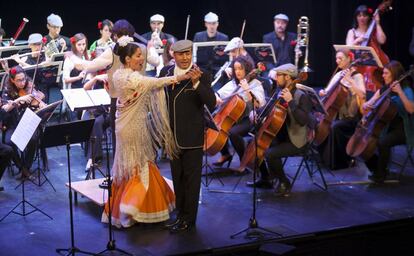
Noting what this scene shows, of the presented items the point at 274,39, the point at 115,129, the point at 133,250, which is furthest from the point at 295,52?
the point at 133,250

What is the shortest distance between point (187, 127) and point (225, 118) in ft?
5.12

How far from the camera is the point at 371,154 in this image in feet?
26.5

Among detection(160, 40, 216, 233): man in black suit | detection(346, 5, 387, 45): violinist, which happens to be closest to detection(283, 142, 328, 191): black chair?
detection(160, 40, 216, 233): man in black suit

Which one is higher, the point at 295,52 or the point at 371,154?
the point at 295,52

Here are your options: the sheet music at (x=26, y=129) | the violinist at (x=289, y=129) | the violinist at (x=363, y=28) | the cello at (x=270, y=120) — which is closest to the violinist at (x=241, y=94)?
the cello at (x=270, y=120)

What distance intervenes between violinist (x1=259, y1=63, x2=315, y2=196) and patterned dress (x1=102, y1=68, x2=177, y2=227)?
145 centimetres

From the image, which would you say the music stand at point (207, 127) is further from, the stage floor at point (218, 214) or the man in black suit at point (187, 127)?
the man in black suit at point (187, 127)

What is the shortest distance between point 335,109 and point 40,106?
3266 mm

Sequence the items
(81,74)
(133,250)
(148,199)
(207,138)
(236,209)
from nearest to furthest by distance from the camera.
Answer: (133,250) < (148,199) < (236,209) < (207,138) < (81,74)

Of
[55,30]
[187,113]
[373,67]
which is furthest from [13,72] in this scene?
[373,67]

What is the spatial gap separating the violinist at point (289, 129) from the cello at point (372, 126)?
0.71 m

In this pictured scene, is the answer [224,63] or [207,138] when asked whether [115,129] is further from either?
[224,63]

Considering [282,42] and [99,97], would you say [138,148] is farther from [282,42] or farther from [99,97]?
[282,42]

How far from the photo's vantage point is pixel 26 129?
6773 mm
